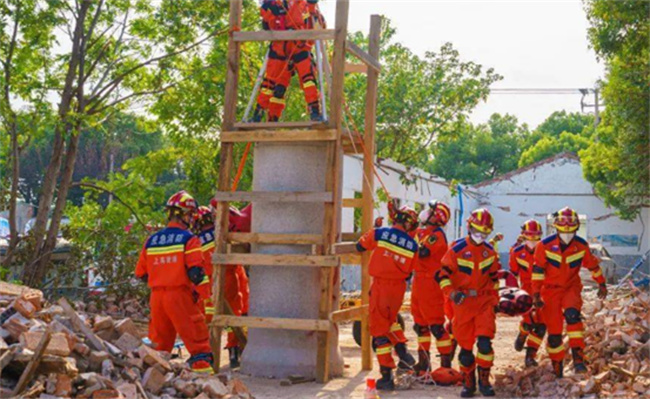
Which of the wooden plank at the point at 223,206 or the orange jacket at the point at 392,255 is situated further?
the wooden plank at the point at 223,206

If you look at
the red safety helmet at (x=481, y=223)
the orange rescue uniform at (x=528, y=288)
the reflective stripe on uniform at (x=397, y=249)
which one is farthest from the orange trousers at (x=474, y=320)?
the orange rescue uniform at (x=528, y=288)

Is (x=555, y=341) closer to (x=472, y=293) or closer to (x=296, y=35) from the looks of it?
(x=472, y=293)

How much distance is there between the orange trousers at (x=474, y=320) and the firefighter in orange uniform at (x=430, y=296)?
1.04 m

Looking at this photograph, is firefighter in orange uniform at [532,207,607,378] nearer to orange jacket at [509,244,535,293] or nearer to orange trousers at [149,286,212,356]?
orange jacket at [509,244,535,293]

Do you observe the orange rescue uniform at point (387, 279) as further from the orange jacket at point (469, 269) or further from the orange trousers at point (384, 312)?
the orange jacket at point (469, 269)

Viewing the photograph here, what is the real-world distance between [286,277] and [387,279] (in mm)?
1265

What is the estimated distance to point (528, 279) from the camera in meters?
13.0

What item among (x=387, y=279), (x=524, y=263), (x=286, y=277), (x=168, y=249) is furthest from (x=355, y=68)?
(x=168, y=249)

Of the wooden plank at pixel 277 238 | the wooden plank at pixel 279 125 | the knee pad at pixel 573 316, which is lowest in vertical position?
the knee pad at pixel 573 316

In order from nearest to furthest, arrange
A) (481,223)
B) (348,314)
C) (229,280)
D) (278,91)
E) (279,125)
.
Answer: (481,223), (279,125), (348,314), (278,91), (229,280)

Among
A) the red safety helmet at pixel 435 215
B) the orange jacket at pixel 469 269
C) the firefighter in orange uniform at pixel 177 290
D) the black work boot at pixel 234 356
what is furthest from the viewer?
the black work boot at pixel 234 356

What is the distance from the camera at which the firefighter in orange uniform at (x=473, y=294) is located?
977 centimetres

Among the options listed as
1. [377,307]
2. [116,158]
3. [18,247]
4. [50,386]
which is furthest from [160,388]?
[116,158]

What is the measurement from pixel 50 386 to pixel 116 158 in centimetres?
4090
